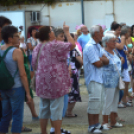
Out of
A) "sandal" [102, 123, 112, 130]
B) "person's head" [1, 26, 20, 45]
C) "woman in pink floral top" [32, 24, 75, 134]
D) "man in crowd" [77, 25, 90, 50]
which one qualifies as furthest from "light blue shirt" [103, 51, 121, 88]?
"man in crowd" [77, 25, 90, 50]

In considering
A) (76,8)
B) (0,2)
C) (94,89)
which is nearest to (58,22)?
(76,8)

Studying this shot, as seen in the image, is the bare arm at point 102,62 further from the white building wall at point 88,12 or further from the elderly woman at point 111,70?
the white building wall at point 88,12

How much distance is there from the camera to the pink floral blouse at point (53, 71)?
4078 mm

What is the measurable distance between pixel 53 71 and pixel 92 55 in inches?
34.1

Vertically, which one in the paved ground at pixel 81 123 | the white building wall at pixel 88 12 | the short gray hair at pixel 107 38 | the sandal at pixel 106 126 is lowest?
the paved ground at pixel 81 123

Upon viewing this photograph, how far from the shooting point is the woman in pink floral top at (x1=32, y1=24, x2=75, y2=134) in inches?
161

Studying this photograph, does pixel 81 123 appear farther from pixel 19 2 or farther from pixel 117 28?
pixel 19 2

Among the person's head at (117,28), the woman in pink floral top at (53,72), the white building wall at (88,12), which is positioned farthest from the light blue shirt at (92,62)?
the white building wall at (88,12)

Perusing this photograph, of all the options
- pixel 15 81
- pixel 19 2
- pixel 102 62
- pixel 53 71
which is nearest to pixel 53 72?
pixel 53 71

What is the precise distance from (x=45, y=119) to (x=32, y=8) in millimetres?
15054

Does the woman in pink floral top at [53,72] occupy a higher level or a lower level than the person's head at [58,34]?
lower

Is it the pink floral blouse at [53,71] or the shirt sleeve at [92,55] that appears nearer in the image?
the pink floral blouse at [53,71]

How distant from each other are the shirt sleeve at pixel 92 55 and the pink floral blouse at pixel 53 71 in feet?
2.18

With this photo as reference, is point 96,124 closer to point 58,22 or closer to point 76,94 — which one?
point 76,94
